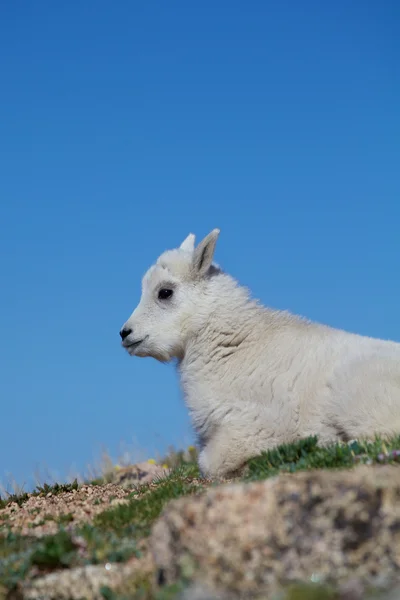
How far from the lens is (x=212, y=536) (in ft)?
17.1

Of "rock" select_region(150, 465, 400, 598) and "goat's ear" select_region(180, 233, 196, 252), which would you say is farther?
"goat's ear" select_region(180, 233, 196, 252)

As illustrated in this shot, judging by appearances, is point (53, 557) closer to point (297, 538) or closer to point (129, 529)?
point (129, 529)

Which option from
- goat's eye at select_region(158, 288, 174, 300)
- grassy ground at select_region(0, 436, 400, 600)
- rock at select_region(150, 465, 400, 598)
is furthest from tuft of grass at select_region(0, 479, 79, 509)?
rock at select_region(150, 465, 400, 598)

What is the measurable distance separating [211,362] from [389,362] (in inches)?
108

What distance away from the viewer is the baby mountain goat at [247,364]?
11.0 meters

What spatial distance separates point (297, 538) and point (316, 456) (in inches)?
163

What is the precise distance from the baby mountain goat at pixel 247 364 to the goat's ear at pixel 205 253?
0.02 m

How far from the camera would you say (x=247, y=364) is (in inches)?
477

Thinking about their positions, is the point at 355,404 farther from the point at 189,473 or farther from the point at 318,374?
the point at 189,473

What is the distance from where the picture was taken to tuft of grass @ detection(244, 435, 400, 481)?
854 centimetres

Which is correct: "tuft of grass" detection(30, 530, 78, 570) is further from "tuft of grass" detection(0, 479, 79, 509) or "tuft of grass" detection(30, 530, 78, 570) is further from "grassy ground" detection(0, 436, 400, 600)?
"tuft of grass" detection(0, 479, 79, 509)

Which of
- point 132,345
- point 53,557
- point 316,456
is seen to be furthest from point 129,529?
point 132,345

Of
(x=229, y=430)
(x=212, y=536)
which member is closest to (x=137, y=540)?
(x=212, y=536)

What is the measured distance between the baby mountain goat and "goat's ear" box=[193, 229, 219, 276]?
0.02 metres
